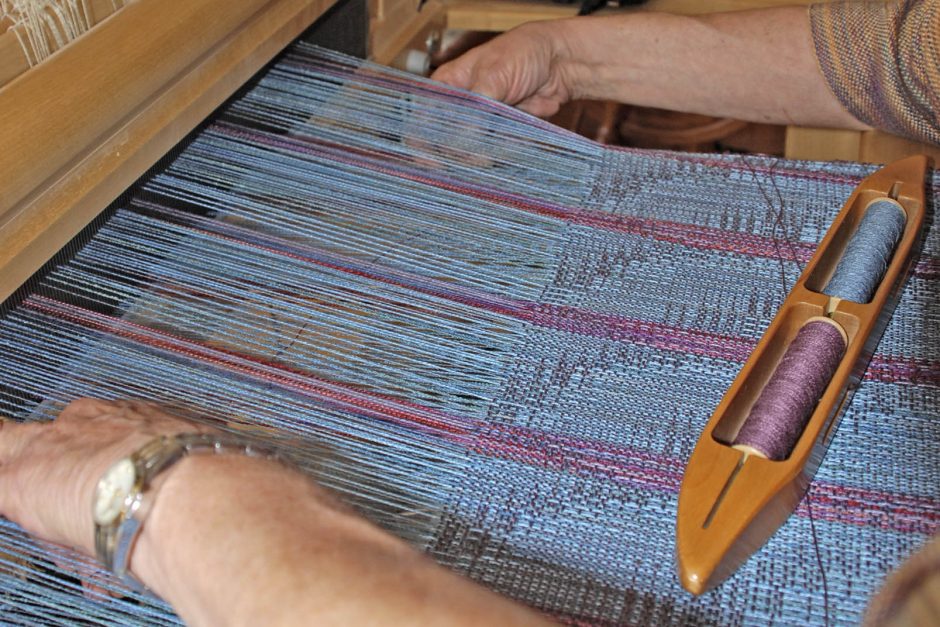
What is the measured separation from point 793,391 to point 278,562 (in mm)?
473

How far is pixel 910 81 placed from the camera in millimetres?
1326

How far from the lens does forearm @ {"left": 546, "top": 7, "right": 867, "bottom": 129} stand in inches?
57.3

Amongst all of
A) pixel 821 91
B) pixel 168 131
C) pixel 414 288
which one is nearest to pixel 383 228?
pixel 414 288

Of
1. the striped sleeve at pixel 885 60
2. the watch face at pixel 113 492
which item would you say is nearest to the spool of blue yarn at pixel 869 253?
the striped sleeve at pixel 885 60

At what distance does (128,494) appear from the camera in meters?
0.71

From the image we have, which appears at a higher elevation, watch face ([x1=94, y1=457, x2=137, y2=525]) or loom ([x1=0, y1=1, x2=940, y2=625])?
watch face ([x1=94, y1=457, x2=137, y2=525])

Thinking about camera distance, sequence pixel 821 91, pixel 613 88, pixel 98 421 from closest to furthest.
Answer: pixel 98 421, pixel 821 91, pixel 613 88

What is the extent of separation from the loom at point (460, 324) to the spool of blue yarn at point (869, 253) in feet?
0.26

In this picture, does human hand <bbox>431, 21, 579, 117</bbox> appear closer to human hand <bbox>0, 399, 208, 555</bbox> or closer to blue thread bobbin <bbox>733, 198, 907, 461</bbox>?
blue thread bobbin <bbox>733, 198, 907, 461</bbox>

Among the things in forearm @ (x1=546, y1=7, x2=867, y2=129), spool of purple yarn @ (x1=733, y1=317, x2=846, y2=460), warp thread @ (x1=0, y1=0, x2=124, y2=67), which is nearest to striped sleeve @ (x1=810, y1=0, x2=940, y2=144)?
forearm @ (x1=546, y1=7, x2=867, y2=129)

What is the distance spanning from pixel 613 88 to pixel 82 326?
0.93 metres

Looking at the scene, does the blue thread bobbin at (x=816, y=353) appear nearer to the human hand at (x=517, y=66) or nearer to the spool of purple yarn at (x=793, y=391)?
the spool of purple yarn at (x=793, y=391)

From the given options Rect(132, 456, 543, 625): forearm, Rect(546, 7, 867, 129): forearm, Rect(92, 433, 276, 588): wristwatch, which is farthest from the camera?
Rect(546, 7, 867, 129): forearm

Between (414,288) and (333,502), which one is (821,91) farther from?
(333,502)
